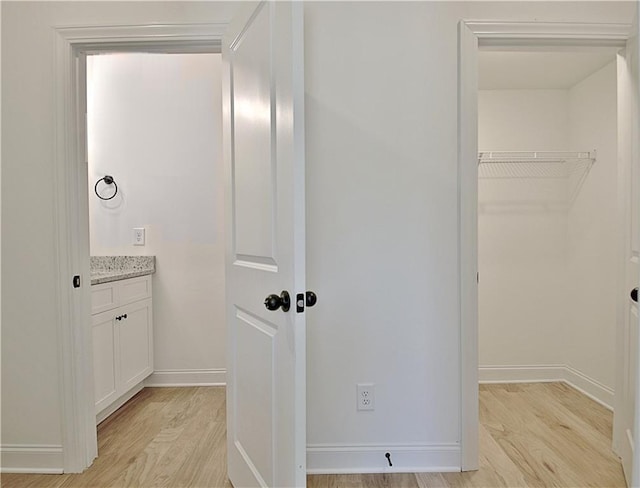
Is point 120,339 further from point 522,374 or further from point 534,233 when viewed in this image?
point 534,233

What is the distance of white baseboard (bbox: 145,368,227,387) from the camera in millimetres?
2941

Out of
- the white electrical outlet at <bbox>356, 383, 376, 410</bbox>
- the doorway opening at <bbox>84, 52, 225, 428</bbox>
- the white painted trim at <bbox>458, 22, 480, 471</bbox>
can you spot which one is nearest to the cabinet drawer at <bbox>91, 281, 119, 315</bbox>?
the doorway opening at <bbox>84, 52, 225, 428</bbox>

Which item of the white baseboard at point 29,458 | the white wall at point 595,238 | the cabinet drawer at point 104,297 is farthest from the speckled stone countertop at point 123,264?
the white wall at point 595,238

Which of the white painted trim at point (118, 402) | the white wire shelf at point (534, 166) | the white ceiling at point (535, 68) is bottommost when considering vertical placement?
the white painted trim at point (118, 402)

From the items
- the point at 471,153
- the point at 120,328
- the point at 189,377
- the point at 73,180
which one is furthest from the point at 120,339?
the point at 471,153

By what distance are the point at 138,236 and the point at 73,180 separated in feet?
3.74

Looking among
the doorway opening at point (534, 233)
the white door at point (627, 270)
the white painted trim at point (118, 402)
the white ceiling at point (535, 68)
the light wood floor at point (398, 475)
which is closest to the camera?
the white door at point (627, 270)

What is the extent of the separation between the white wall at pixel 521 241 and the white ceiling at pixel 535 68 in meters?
0.11

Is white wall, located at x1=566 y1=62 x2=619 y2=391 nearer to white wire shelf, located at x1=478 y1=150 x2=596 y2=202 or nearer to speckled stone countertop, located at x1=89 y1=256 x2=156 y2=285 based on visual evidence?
white wire shelf, located at x1=478 y1=150 x2=596 y2=202

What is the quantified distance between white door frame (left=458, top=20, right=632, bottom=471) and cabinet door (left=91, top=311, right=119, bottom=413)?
194 cm

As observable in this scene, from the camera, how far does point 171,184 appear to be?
2.95m

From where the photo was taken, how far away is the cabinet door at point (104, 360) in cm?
222

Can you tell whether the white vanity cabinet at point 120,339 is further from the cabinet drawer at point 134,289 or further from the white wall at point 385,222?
the white wall at point 385,222

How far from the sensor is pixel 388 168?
1.83 m
